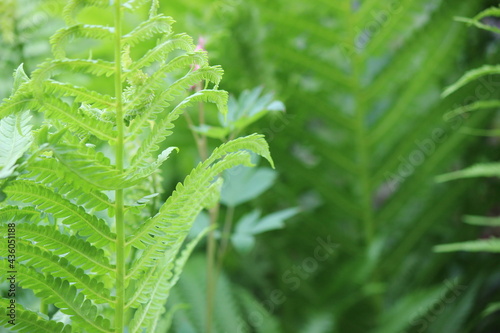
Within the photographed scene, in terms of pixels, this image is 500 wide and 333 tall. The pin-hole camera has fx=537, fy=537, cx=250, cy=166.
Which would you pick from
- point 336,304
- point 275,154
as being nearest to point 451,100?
point 275,154

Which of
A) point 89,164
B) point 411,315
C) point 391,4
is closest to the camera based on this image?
point 89,164

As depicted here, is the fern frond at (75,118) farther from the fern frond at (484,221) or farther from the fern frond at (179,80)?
the fern frond at (484,221)

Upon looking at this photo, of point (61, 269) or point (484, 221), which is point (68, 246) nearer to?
point (61, 269)

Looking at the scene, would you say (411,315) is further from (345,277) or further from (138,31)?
(138,31)

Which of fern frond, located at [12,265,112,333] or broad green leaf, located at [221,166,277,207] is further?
broad green leaf, located at [221,166,277,207]

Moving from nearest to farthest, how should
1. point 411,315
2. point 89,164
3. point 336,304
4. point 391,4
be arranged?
point 89,164 < point 411,315 < point 336,304 < point 391,4

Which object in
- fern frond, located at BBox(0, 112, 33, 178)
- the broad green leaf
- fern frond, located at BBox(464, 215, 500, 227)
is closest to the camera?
fern frond, located at BBox(0, 112, 33, 178)

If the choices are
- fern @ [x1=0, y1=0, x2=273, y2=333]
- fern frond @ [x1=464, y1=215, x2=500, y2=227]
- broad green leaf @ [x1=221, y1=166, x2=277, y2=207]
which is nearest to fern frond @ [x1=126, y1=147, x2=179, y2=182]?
fern @ [x1=0, y1=0, x2=273, y2=333]

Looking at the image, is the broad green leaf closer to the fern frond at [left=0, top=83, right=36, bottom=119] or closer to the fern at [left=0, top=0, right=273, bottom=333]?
the fern at [left=0, top=0, right=273, bottom=333]
